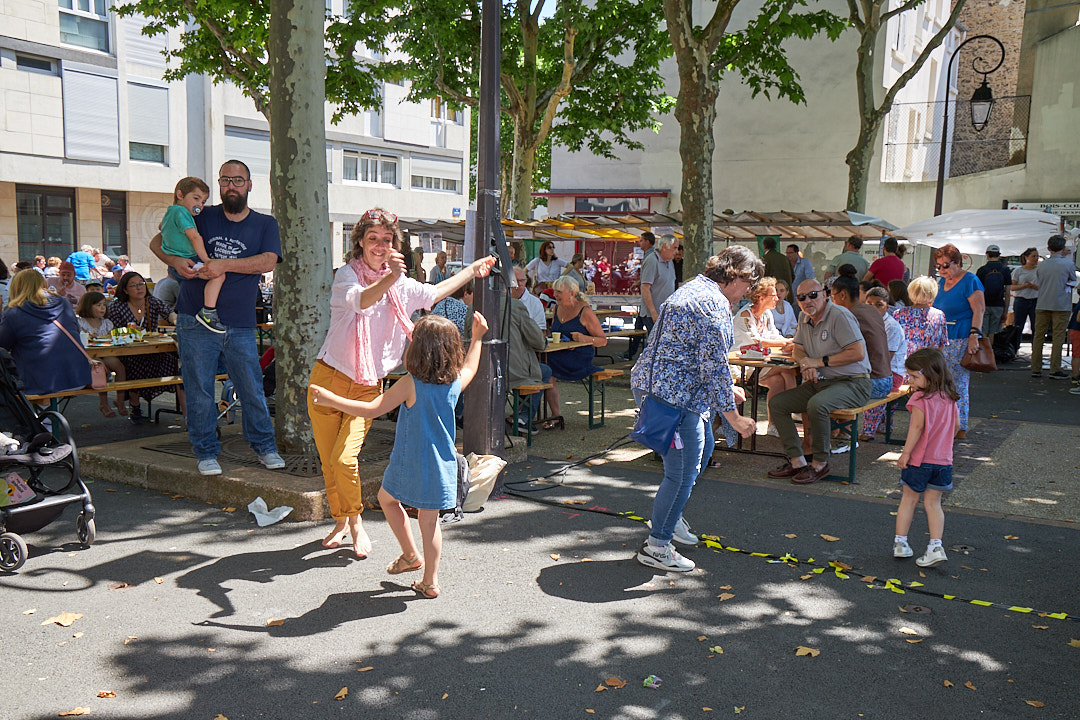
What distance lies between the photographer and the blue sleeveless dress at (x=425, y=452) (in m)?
4.48

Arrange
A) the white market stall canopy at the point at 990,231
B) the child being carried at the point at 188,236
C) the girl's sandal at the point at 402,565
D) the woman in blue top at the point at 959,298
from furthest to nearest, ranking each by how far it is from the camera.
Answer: the white market stall canopy at the point at 990,231 < the woman in blue top at the point at 959,298 < the child being carried at the point at 188,236 < the girl's sandal at the point at 402,565

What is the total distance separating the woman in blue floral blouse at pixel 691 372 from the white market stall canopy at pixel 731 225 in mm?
13292

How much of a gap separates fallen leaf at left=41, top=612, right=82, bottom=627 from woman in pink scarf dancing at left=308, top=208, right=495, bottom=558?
4.54 ft

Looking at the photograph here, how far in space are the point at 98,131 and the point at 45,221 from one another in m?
3.09

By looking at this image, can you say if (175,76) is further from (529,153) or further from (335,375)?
(335,375)

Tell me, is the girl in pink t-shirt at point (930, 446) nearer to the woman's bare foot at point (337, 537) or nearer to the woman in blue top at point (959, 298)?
the woman's bare foot at point (337, 537)

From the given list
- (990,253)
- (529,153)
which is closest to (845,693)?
(990,253)

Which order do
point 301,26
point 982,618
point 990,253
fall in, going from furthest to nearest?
1. point 990,253
2. point 301,26
3. point 982,618

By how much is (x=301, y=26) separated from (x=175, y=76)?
14705 millimetres

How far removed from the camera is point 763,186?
31.3m

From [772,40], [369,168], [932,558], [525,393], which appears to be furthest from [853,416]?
[369,168]

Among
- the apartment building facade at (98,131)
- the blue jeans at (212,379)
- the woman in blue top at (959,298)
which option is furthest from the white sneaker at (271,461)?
the apartment building facade at (98,131)

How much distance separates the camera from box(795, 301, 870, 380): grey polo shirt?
23.7 ft

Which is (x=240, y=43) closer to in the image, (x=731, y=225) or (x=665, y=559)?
(x=731, y=225)
